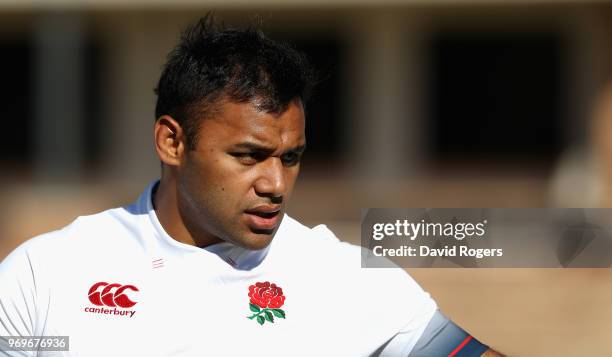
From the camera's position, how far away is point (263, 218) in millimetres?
2957

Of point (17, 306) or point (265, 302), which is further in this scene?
point (265, 302)

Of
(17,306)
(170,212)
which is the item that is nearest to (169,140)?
(170,212)

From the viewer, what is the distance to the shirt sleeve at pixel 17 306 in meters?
2.85

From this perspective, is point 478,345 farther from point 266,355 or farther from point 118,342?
point 118,342

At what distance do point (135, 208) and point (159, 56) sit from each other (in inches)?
422

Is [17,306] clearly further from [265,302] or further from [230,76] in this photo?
[230,76]

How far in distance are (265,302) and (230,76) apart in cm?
67

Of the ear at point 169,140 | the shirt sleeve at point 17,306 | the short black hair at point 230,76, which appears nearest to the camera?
the shirt sleeve at point 17,306

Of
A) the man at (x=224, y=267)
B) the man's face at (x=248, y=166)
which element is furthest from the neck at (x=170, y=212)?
the man's face at (x=248, y=166)

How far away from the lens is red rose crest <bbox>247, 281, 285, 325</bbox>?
9.75 feet

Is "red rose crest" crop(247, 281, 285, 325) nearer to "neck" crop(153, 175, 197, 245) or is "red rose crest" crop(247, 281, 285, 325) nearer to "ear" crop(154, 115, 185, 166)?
"neck" crop(153, 175, 197, 245)

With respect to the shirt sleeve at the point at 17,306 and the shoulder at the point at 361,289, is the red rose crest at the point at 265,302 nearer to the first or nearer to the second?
the shoulder at the point at 361,289

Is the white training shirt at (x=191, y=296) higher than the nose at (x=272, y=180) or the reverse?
the reverse

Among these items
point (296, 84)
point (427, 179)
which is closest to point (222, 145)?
point (296, 84)
